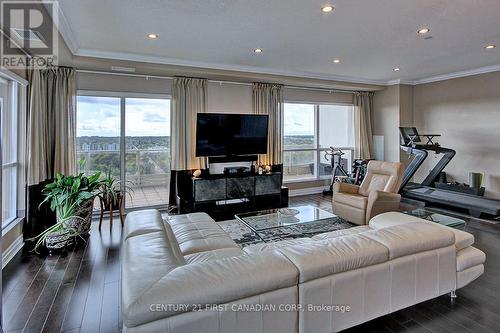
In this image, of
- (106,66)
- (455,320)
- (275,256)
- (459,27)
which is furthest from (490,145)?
(106,66)

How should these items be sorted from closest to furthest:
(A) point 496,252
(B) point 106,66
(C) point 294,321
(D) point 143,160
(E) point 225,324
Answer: (E) point 225,324
(C) point 294,321
(A) point 496,252
(B) point 106,66
(D) point 143,160

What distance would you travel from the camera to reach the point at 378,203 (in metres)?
4.30

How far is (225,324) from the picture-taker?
4.83ft

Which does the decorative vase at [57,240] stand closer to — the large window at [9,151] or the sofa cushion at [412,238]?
the large window at [9,151]

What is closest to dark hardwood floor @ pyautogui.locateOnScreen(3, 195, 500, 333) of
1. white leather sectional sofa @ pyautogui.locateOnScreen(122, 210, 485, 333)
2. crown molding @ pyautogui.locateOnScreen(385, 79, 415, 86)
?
white leather sectional sofa @ pyautogui.locateOnScreen(122, 210, 485, 333)

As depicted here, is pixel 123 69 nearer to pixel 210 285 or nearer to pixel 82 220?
pixel 82 220

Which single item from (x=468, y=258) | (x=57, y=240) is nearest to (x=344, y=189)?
(x=468, y=258)

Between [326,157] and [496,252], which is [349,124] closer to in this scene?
[326,157]

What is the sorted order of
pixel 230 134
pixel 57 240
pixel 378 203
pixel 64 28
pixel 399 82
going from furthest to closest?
1. pixel 399 82
2. pixel 230 134
3. pixel 378 203
4. pixel 57 240
5. pixel 64 28

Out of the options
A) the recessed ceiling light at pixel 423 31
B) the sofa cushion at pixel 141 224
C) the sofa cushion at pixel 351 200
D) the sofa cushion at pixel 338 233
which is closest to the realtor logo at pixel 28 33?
Answer: the sofa cushion at pixel 141 224

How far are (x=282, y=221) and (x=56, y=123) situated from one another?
3856 mm

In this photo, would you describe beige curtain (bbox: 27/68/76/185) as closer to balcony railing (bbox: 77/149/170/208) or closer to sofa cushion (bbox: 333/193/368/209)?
balcony railing (bbox: 77/149/170/208)

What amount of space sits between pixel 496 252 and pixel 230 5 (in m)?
4.13

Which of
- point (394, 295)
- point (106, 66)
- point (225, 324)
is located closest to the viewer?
point (225, 324)
